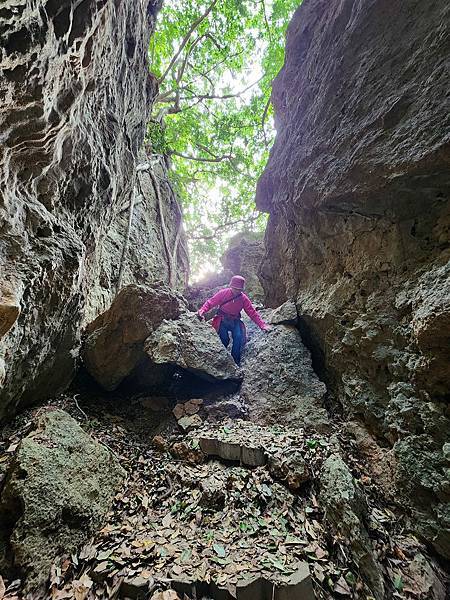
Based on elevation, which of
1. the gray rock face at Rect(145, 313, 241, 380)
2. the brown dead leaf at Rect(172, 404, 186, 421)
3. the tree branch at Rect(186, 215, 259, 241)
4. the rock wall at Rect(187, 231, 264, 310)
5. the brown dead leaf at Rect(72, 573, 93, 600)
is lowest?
the brown dead leaf at Rect(72, 573, 93, 600)

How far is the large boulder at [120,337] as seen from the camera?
17.3 feet

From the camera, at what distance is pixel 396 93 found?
4.03 metres

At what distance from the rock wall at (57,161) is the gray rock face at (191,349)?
1.50 metres

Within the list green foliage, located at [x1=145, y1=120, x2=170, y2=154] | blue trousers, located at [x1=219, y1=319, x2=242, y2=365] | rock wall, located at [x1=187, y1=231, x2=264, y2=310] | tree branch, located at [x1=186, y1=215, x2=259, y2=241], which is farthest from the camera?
tree branch, located at [x1=186, y1=215, x2=259, y2=241]

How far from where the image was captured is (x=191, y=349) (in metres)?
5.68

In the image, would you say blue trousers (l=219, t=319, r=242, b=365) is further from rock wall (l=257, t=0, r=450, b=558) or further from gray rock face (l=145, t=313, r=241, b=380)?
rock wall (l=257, t=0, r=450, b=558)

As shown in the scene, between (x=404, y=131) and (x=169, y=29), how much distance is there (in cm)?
1131

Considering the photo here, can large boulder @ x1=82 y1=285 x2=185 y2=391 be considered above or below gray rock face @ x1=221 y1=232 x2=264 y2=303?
below

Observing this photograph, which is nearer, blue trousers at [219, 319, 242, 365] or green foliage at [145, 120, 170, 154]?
blue trousers at [219, 319, 242, 365]

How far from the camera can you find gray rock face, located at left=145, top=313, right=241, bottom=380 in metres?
5.34

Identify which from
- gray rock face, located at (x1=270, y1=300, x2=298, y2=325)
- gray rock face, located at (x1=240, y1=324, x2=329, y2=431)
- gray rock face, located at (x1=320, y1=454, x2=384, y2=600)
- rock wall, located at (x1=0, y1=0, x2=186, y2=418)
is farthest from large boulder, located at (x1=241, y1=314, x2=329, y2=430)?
rock wall, located at (x1=0, y1=0, x2=186, y2=418)

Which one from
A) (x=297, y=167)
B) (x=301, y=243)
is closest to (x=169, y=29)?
(x=297, y=167)

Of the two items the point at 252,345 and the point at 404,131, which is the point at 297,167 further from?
the point at 252,345

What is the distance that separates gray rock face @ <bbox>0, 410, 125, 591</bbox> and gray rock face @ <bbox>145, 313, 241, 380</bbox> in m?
1.89
